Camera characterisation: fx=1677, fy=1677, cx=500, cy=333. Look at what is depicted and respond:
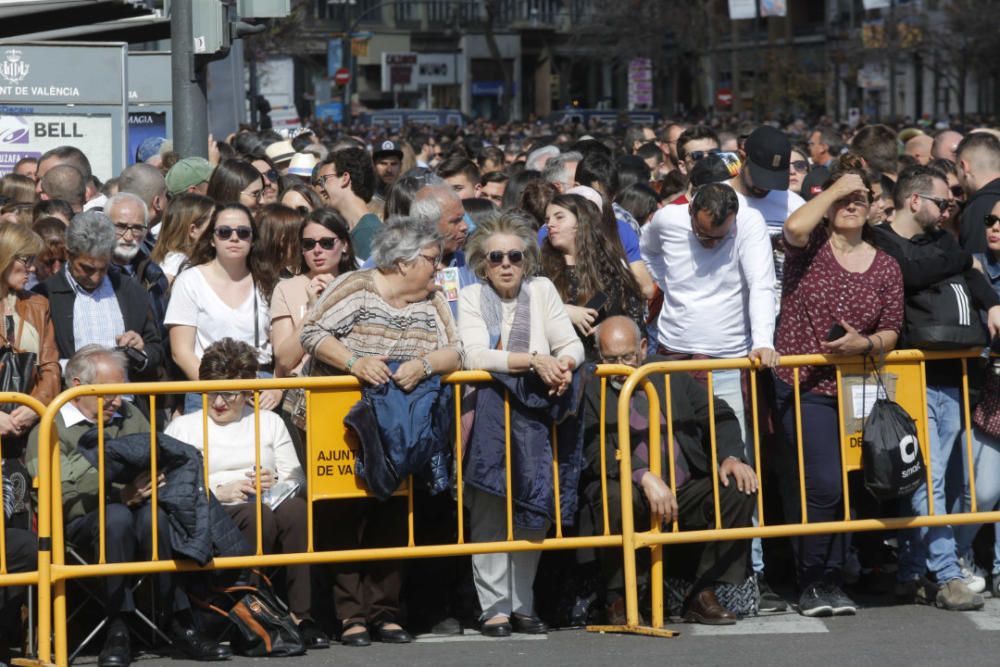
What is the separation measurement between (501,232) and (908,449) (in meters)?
2.00

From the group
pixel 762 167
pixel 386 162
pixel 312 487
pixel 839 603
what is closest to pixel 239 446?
pixel 312 487

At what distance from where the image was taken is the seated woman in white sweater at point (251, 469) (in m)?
7.05

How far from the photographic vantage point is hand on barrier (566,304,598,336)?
7.79m

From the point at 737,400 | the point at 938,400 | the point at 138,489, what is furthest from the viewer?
the point at 737,400

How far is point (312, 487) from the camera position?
7.01 metres

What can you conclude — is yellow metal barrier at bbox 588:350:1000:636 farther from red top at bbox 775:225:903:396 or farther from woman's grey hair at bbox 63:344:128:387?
woman's grey hair at bbox 63:344:128:387

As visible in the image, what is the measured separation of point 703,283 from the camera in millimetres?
8180

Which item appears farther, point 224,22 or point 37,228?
point 224,22

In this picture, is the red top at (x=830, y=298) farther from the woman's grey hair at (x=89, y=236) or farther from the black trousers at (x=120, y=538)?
the woman's grey hair at (x=89, y=236)

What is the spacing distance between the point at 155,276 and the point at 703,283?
2829 mm

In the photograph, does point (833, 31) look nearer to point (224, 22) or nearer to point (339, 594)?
point (224, 22)

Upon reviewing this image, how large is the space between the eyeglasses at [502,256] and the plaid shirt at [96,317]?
196 cm

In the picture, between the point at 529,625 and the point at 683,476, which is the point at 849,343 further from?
the point at 529,625

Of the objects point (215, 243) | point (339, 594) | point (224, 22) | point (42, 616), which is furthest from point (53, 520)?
point (224, 22)
